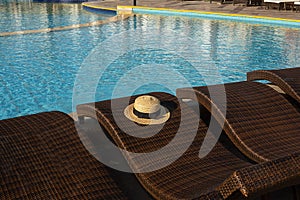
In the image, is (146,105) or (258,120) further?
(258,120)

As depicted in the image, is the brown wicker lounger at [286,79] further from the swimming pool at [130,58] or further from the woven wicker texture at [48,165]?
the swimming pool at [130,58]

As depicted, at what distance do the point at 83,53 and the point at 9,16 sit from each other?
9.84 meters

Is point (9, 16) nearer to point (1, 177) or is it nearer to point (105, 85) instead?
point (105, 85)

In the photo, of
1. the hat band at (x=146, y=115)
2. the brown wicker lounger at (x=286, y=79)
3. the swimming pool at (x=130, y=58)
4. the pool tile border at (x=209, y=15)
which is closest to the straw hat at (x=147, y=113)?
the hat band at (x=146, y=115)

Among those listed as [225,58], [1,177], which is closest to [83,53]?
[225,58]

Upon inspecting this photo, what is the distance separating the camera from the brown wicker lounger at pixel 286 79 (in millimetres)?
3562

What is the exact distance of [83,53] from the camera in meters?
10.8

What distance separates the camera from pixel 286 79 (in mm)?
3689

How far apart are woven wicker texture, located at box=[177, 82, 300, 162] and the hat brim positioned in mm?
451

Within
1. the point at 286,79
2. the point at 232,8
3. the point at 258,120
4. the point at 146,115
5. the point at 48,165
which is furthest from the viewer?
the point at 232,8

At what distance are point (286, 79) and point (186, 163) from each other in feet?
5.48

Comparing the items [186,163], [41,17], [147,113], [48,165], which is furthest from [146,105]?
[41,17]

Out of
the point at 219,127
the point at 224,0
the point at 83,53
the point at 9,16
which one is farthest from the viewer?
the point at 224,0

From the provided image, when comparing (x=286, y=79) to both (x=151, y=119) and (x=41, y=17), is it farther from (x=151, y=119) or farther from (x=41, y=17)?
(x=41, y=17)
